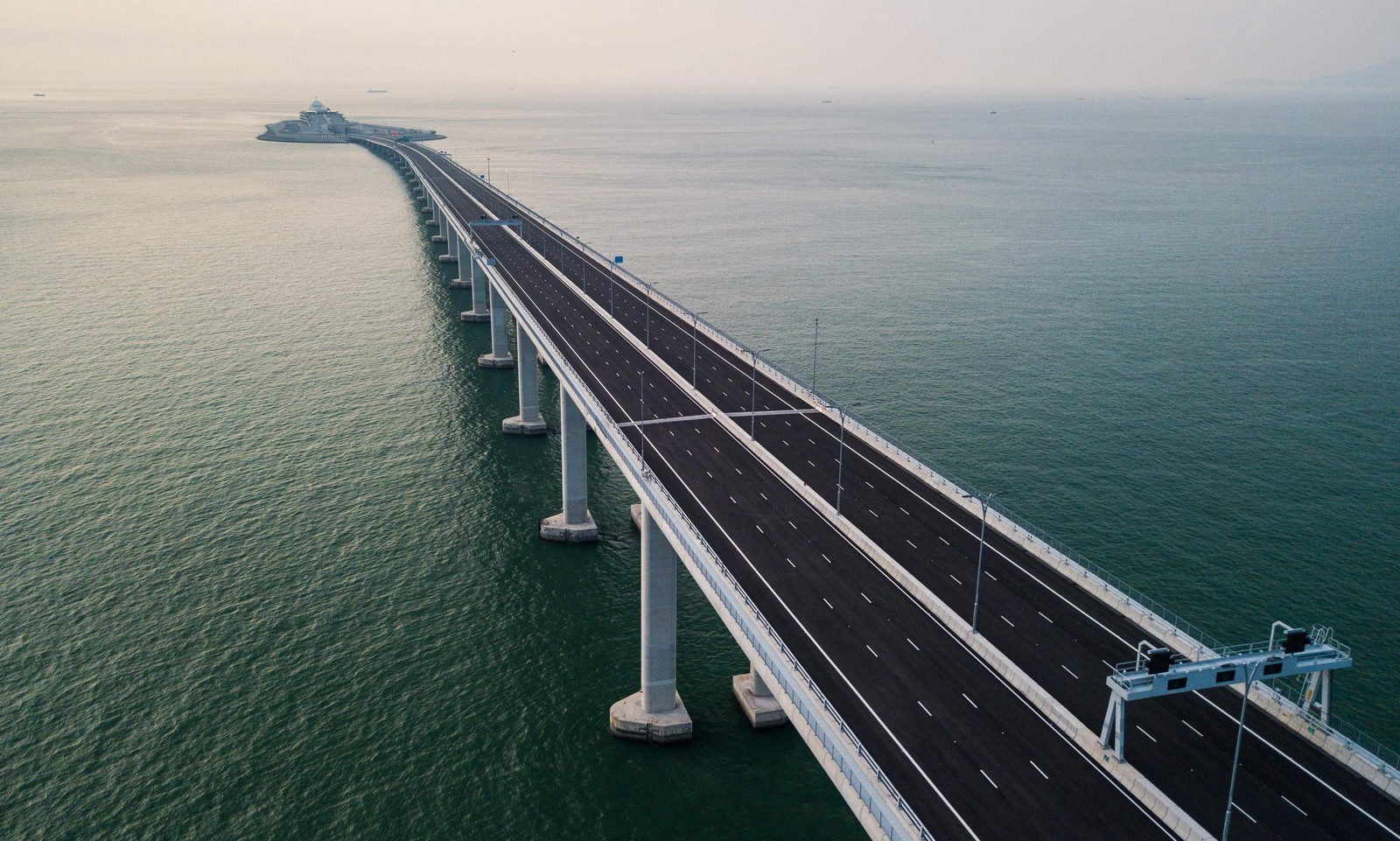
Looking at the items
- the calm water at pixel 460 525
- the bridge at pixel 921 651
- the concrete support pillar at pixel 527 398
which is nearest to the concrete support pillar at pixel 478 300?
the calm water at pixel 460 525

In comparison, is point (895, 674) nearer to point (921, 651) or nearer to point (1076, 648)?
point (921, 651)

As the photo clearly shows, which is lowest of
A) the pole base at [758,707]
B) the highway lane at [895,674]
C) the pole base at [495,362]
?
the pole base at [758,707]

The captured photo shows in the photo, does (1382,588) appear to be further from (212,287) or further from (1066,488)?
(212,287)

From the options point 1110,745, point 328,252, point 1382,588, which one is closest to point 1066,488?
point 1382,588

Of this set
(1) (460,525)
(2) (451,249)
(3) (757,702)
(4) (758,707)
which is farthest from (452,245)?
(4) (758,707)

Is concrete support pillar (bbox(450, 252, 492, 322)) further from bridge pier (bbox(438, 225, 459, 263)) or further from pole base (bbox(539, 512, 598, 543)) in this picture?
pole base (bbox(539, 512, 598, 543))

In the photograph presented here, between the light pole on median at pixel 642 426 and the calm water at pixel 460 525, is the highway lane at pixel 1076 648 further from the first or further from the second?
the calm water at pixel 460 525
